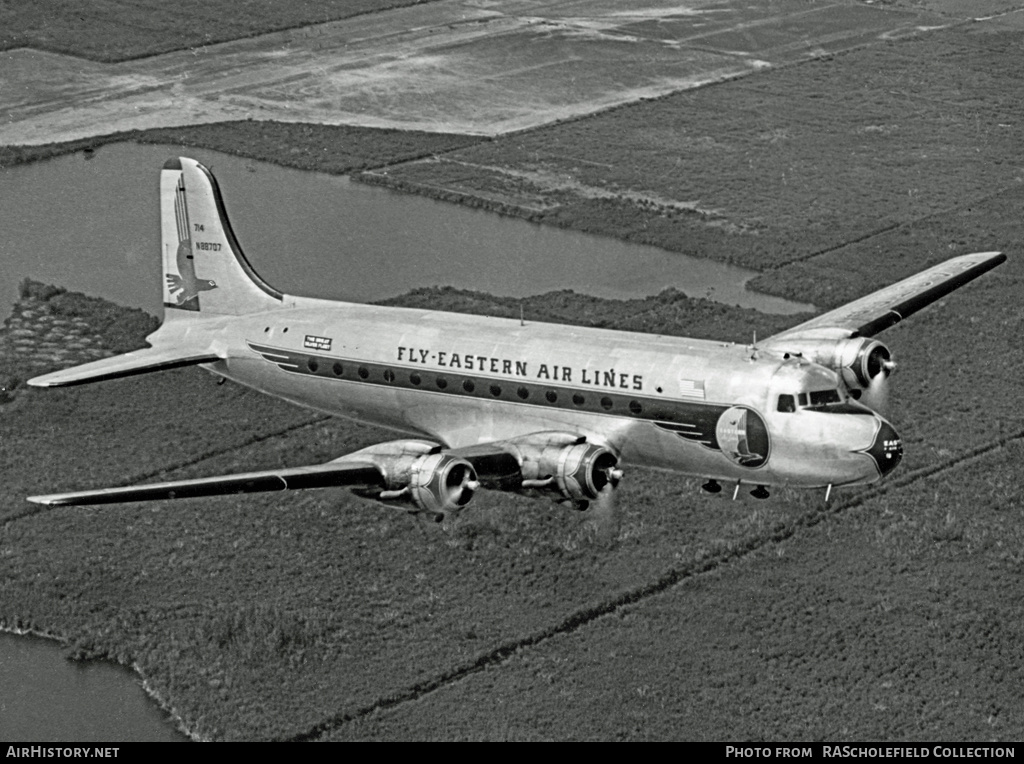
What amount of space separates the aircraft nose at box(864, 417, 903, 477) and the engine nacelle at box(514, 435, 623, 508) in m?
6.60

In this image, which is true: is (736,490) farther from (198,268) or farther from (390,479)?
(198,268)

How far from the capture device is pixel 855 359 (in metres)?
45.6

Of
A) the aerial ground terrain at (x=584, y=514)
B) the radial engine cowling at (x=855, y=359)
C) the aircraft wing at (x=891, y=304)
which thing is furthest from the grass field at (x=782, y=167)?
the radial engine cowling at (x=855, y=359)

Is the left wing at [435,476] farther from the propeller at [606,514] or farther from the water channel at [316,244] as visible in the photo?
the water channel at [316,244]

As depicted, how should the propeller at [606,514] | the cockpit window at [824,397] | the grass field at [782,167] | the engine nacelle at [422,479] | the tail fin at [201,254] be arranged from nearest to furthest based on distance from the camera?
the engine nacelle at [422,479] < the cockpit window at [824,397] < the propeller at [606,514] < the tail fin at [201,254] < the grass field at [782,167]

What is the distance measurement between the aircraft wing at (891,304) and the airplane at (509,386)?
0.09 meters

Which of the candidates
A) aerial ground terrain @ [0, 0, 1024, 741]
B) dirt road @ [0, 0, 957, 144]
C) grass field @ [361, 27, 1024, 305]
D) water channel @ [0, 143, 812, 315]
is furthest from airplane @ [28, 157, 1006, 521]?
A: dirt road @ [0, 0, 957, 144]

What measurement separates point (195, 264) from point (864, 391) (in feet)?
73.6

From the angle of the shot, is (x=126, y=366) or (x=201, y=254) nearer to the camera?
(x=126, y=366)

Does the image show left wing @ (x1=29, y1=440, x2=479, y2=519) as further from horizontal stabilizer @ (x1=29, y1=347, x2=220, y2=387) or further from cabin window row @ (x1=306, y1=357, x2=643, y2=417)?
horizontal stabilizer @ (x1=29, y1=347, x2=220, y2=387)

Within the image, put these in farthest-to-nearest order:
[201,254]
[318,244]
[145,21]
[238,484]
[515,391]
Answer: [145,21], [318,244], [201,254], [515,391], [238,484]

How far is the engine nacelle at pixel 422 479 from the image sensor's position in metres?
39.4

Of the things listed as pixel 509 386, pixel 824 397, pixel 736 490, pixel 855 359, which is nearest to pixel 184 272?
pixel 509 386

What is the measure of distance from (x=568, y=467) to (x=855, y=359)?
32.5ft
